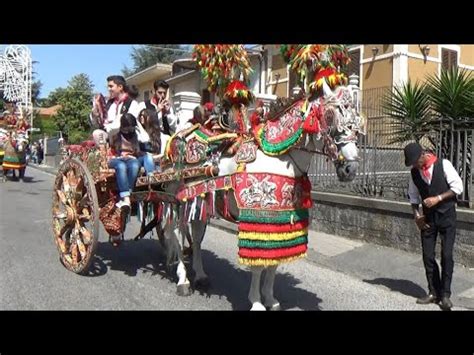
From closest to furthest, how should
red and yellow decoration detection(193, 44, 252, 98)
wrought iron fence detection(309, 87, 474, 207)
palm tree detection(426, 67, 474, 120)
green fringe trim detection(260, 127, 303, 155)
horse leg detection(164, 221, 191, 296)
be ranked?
green fringe trim detection(260, 127, 303, 155) → red and yellow decoration detection(193, 44, 252, 98) → horse leg detection(164, 221, 191, 296) → wrought iron fence detection(309, 87, 474, 207) → palm tree detection(426, 67, 474, 120)

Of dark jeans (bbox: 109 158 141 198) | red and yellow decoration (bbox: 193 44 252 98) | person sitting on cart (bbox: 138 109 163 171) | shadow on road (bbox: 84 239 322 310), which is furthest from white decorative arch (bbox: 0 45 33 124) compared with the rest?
red and yellow decoration (bbox: 193 44 252 98)

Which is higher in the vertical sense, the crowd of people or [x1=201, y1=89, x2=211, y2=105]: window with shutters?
[x1=201, y1=89, x2=211, y2=105]: window with shutters

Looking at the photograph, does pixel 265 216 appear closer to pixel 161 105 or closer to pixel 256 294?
pixel 256 294

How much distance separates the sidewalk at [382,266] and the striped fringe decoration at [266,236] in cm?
247

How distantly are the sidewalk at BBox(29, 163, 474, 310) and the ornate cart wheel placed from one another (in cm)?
335

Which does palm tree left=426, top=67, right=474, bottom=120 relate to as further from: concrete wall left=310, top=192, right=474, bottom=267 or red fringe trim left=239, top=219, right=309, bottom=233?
red fringe trim left=239, top=219, right=309, bottom=233

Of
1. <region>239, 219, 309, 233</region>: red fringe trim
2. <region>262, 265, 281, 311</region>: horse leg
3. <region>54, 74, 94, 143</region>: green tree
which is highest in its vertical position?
<region>54, 74, 94, 143</region>: green tree

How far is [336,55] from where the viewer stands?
161 inches

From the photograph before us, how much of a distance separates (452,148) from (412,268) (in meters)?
1.89

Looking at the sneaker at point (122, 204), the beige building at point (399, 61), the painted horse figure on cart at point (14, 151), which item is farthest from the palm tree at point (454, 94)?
the painted horse figure on cart at point (14, 151)

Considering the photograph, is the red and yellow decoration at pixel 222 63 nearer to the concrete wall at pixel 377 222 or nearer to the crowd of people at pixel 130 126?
the crowd of people at pixel 130 126

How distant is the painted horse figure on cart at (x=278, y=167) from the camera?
12.8ft

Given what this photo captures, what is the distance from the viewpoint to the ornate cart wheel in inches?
222
